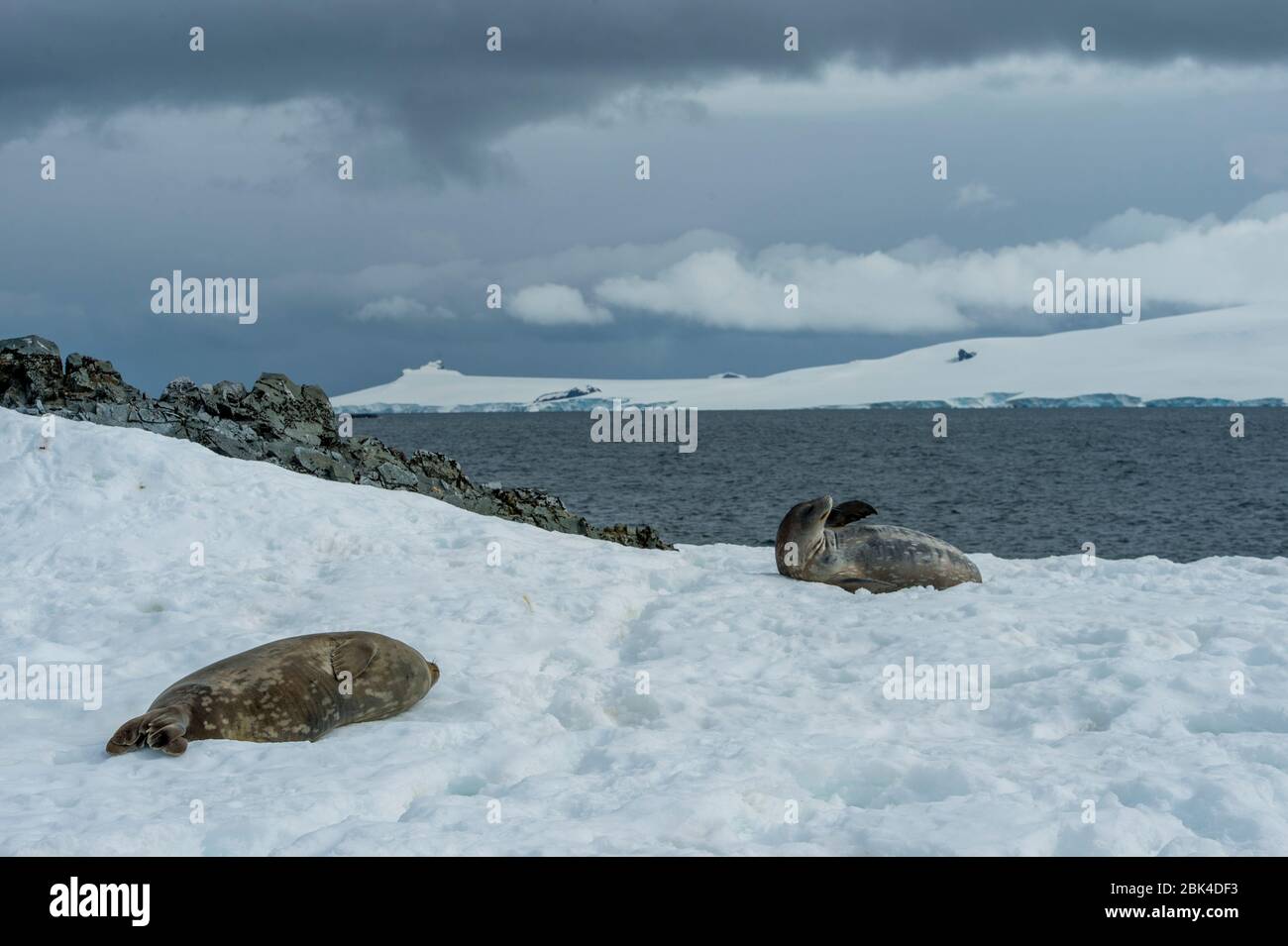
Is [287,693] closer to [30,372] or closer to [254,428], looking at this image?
[254,428]

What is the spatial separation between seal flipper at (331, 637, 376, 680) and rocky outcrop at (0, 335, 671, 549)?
1048 centimetres

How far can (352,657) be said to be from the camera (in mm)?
9859

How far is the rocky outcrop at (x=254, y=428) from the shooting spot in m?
20.1

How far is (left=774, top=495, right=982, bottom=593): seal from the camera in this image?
1505 centimetres

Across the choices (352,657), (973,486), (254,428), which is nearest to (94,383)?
(254,428)

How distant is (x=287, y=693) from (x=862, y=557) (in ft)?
28.3

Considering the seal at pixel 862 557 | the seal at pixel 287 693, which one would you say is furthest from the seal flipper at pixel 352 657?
the seal at pixel 862 557

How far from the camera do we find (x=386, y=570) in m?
14.0

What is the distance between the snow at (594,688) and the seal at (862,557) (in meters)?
0.43

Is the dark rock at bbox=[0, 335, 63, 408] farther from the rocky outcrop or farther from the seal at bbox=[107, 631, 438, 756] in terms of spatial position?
the seal at bbox=[107, 631, 438, 756]

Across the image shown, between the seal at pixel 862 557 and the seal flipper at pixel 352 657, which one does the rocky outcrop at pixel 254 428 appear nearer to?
the seal at pixel 862 557

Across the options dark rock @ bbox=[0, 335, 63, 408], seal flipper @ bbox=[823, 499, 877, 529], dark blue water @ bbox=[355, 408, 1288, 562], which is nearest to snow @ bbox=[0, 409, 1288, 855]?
seal flipper @ bbox=[823, 499, 877, 529]

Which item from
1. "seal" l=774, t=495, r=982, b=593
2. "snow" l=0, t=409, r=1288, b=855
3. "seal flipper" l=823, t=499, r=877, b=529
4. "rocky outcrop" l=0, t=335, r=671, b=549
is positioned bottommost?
"snow" l=0, t=409, r=1288, b=855
